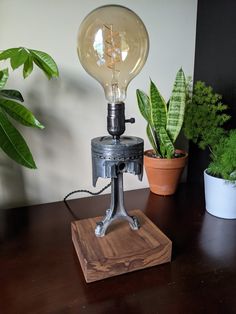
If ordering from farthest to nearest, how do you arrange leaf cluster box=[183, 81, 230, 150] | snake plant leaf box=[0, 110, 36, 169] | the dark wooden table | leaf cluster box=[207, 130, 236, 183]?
leaf cluster box=[183, 81, 230, 150]
leaf cluster box=[207, 130, 236, 183]
snake plant leaf box=[0, 110, 36, 169]
the dark wooden table

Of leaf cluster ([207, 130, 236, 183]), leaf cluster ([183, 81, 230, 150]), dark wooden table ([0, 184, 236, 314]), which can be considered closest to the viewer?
dark wooden table ([0, 184, 236, 314])

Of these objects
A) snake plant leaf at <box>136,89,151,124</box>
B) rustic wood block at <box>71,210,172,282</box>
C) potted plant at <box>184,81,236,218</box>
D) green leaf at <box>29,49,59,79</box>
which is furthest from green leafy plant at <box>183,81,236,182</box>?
green leaf at <box>29,49,59,79</box>

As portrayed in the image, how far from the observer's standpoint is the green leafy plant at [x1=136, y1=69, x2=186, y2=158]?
77 cm

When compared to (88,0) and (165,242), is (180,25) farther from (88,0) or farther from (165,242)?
(165,242)

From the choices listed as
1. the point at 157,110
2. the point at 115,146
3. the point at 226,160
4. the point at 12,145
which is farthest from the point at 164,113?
the point at 12,145

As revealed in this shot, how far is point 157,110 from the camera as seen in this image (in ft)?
2.60

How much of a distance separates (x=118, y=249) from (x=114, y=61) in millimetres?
379

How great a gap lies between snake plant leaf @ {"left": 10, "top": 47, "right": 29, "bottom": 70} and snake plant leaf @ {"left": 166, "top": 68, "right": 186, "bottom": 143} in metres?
0.43

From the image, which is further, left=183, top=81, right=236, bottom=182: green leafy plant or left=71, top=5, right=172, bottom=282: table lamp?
left=183, top=81, right=236, bottom=182: green leafy plant

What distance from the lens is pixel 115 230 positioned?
1.91 feet

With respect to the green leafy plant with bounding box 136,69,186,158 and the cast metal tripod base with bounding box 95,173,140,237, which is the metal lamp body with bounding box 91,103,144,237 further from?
the green leafy plant with bounding box 136,69,186,158

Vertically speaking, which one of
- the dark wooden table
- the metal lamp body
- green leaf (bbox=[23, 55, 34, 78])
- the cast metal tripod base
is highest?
green leaf (bbox=[23, 55, 34, 78])

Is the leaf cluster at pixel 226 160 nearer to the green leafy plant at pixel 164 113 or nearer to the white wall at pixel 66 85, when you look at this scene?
the green leafy plant at pixel 164 113

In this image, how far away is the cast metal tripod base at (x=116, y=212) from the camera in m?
0.56
